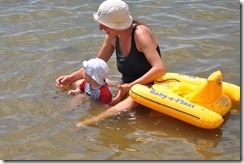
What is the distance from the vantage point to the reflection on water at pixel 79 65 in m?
4.29

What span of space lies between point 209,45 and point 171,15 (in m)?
1.52

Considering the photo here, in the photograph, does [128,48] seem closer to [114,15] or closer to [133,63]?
[133,63]

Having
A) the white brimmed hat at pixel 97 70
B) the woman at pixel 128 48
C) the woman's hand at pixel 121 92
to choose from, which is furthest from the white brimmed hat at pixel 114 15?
the woman's hand at pixel 121 92

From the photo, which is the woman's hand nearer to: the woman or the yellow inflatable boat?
the woman

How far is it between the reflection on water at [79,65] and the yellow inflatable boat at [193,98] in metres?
0.17

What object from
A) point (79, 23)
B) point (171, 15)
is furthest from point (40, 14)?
point (171, 15)

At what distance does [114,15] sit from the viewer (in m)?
4.82

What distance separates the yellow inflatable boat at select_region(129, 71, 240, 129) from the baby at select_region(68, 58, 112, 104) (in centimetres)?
46

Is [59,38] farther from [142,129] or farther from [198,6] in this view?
[142,129]

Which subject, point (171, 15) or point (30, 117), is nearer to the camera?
point (30, 117)

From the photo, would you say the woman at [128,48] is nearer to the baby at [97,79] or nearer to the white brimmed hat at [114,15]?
the white brimmed hat at [114,15]

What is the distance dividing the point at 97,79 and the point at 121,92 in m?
0.30

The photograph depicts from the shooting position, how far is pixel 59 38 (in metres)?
7.41

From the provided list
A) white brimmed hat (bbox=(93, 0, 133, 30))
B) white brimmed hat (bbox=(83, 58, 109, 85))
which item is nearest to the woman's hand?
white brimmed hat (bbox=(83, 58, 109, 85))
